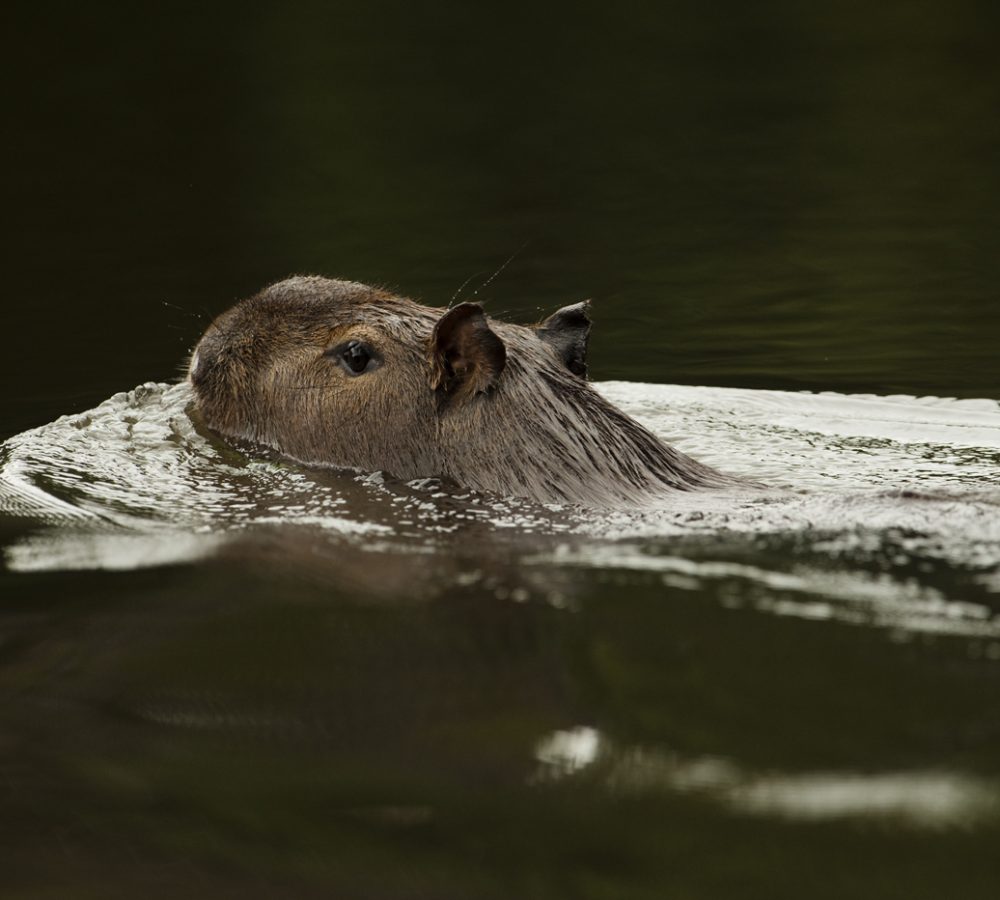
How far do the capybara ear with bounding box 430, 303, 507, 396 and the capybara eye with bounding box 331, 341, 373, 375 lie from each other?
0.41 metres

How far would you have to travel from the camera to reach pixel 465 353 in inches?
207

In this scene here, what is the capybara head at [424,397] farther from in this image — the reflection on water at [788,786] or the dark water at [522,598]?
the reflection on water at [788,786]

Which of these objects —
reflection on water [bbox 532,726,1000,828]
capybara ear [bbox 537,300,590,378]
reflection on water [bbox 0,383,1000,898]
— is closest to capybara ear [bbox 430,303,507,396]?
reflection on water [bbox 0,383,1000,898]

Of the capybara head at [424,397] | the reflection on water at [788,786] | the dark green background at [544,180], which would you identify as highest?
the dark green background at [544,180]

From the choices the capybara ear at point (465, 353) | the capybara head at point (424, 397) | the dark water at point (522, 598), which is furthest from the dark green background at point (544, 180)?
the capybara ear at point (465, 353)

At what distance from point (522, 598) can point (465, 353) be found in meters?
1.36

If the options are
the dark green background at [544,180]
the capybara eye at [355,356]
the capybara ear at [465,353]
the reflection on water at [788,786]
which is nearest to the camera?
the reflection on water at [788,786]

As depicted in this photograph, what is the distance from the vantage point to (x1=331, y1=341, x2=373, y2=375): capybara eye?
18.5 ft

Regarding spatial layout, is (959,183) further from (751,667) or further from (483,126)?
(751,667)

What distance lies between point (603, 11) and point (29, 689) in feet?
65.8

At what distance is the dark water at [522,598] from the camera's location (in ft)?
9.42

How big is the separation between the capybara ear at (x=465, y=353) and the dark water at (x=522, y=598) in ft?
1.37

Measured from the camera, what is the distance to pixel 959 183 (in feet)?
40.4

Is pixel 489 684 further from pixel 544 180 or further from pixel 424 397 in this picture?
pixel 544 180
